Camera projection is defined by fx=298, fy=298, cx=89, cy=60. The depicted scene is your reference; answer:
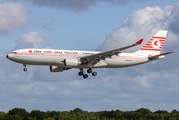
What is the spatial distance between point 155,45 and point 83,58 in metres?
21.8

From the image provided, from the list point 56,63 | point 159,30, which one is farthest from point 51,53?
point 159,30

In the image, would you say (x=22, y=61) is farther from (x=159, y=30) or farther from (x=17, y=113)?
(x=17, y=113)

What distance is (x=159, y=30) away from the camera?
77750mm

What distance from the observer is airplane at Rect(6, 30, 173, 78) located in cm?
6109

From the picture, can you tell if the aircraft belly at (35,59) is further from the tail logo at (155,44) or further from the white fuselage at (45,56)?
the tail logo at (155,44)

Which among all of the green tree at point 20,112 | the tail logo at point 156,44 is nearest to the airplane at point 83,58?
the tail logo at point 156,44

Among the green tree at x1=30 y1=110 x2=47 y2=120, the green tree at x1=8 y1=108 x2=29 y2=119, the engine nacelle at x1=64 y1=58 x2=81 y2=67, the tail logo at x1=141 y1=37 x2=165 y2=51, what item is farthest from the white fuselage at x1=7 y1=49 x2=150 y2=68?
the green tree at x1=8 y1=108 x2=29 y2=119

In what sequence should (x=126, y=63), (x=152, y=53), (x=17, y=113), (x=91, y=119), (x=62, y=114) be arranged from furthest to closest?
(x=91, y=119)
(x=62, y=114)
(x=17, y=113)
(x=152, y=53)
(x=126, y=63)

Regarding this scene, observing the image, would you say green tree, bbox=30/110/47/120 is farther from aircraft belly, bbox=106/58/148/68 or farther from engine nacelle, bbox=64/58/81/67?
engine nacelle, bbox=64/58/81/67

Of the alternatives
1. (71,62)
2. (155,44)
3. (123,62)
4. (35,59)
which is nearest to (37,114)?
(155,44)

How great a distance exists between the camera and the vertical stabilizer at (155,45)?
73.1 m

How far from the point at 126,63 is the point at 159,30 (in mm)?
15452

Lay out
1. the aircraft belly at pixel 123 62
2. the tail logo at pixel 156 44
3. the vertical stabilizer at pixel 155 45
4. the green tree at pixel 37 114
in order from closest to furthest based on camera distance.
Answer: the aircraft belly at pixel 123 62 → the vertical stabilizer at pixel 155 45 → the tail logo at pixel 156 44 → the green tree at pixel 37 114

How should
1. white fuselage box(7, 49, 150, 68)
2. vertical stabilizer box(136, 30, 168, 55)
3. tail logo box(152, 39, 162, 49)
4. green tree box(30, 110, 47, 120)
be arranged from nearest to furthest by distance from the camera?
white fuselage box(7, 49, 150, 68) < vertical stabilizer box(136, 30, 168, 55) < tail logo box(152, 39, 162, 49) < green tree box(30, 110, 47, 120)
